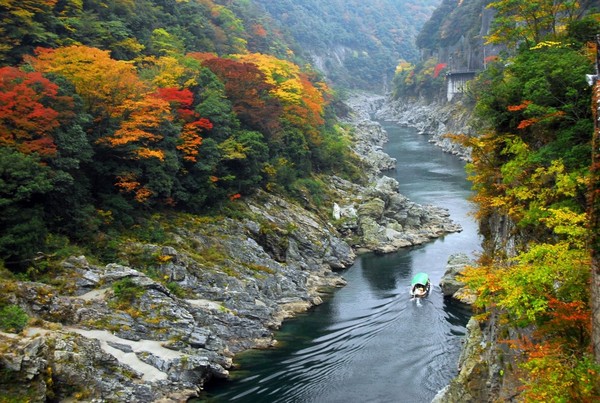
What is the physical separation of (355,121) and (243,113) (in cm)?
6396

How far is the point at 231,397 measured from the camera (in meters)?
20.9

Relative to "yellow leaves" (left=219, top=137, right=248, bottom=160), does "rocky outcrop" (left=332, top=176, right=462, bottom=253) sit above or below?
below

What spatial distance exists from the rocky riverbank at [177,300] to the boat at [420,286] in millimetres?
5258

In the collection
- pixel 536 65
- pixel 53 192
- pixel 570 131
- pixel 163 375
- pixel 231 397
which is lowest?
pixel 231 397

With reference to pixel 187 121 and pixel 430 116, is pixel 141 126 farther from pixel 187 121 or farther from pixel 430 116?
pixel 430 116

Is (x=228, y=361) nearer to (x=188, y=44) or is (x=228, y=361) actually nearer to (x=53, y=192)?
(x=53, y=192)

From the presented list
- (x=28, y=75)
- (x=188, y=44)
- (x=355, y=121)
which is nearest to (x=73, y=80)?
(x=28, y=75)

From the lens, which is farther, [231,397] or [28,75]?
[28,75]

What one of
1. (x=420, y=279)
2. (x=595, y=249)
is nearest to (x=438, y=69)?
(x=420, y=279)

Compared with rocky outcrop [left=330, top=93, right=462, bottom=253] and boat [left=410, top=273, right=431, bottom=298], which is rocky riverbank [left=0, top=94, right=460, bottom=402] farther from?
boat [left=410, top=273, right=431, bottom=298]

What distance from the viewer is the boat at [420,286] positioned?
3175 cm

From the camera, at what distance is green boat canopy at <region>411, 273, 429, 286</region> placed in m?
32.4

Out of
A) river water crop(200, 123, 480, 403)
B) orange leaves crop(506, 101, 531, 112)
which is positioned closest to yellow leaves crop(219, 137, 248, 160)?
river water crop(200, 123, 480, 403)

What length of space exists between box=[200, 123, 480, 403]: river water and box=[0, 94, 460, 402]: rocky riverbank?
4.29 ft
